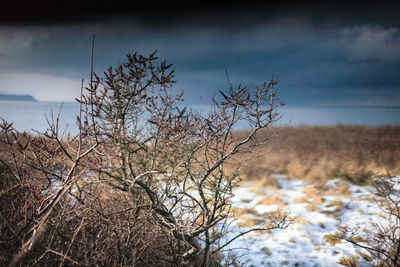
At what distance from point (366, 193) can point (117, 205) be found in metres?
7.33

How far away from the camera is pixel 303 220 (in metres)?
6.41

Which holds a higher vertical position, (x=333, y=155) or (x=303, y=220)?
(x=333, y=155)

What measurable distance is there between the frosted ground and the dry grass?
58 centimetres

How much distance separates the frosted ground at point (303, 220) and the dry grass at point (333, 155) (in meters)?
0.58

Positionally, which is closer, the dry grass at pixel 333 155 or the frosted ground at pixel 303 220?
the frosted ground at pixel 303 220

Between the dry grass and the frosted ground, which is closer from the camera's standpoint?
the frosted ground

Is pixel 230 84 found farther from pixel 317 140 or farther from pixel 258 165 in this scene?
pixel 317 140

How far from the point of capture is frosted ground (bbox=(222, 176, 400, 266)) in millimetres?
5039

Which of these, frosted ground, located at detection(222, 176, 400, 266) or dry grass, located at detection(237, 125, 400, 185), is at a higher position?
dry grass, located at detection(237, 125, 400, 185)

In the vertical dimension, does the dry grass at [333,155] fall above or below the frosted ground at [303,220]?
above

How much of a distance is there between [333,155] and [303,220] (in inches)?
181

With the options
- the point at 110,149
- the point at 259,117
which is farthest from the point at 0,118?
the point at 259,117

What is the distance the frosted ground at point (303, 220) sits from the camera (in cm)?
504

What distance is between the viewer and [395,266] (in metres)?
2.86
